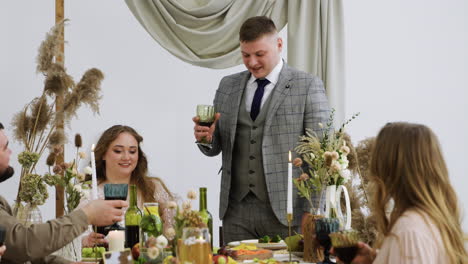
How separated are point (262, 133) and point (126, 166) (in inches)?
29.9

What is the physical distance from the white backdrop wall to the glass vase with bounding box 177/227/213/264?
2.61m

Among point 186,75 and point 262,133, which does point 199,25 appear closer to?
point 186,75

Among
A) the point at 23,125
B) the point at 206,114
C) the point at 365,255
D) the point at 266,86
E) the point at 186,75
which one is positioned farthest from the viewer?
the point at 186,75

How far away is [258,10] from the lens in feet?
14.2

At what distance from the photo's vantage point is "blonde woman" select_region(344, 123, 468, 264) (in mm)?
1557

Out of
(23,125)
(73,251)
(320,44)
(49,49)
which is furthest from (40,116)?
(320,44)

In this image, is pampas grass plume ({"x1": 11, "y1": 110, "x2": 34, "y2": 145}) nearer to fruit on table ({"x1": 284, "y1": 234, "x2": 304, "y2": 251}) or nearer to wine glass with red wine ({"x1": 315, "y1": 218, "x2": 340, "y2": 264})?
fruit on table ({"x1": 284, "y1": 234, "x2": 304, "y2": 251})

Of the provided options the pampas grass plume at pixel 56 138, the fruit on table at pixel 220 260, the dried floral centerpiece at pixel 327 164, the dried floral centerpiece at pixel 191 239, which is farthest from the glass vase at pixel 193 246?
the pampas grass plume at pixel 56 138

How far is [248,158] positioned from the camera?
307 centimetres

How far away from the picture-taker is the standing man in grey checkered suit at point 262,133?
299 centimetres

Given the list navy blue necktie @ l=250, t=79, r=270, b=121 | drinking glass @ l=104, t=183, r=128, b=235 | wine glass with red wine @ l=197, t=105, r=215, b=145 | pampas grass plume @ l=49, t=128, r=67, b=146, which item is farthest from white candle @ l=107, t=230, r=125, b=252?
navy blue necktie @ l=250, t=79, r=270, b=121

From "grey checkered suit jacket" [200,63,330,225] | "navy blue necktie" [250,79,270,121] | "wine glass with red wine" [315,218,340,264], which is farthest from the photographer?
"navy blue necktie" [250,79,270,121]

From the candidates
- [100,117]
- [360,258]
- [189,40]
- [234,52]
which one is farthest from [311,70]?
[360,258]

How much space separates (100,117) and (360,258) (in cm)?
282
